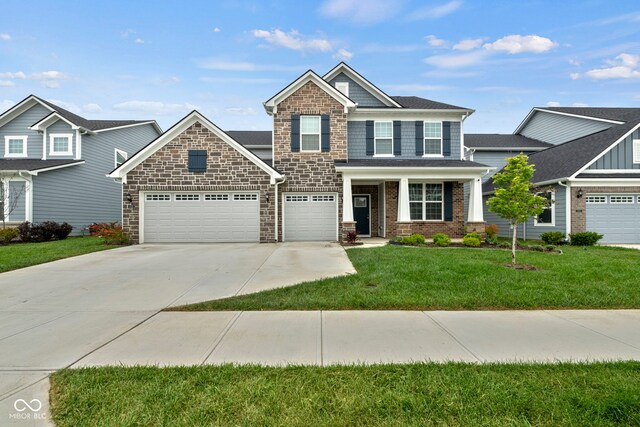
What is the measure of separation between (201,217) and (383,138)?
9467 millimetres

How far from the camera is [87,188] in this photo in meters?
19.8

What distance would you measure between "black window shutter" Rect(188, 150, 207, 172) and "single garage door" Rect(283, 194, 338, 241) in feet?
12.9

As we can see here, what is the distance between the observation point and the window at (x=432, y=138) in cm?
1677

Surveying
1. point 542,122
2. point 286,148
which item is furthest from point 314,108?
point 542,122

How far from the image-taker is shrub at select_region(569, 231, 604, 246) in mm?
13953

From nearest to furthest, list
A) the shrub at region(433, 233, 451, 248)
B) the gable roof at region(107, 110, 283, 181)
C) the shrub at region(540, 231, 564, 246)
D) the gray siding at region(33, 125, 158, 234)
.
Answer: the shrub at region(433, 233, 451, 248) → the shrub at region(540, 231, 564, 246) → the gable roof at region(107, 110, 283, 181) → the gray siding at region(33, 125, 158, 234)

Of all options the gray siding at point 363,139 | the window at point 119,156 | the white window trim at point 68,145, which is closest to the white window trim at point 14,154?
the white window trim at point 68,145

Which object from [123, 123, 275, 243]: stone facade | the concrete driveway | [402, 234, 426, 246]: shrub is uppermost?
[123, 123, 275, 243]: stone facade

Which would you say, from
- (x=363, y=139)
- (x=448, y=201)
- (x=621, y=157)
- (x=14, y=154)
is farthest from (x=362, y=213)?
(x=14, y=154)

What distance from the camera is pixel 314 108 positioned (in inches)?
623

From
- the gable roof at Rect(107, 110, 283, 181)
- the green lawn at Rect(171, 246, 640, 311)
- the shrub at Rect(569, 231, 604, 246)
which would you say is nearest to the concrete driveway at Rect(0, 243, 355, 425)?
the green lawn at Rect(171, 246, 640, 311)

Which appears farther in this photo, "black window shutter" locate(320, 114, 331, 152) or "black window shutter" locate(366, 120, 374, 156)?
"black window shutter" locate(366, 120, 374, 156)

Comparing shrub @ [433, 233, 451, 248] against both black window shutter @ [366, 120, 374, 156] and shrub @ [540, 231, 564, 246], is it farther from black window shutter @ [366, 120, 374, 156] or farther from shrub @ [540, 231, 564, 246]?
black window shutter @ [366, 120, 374, 156]

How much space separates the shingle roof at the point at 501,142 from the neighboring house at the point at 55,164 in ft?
81.2
